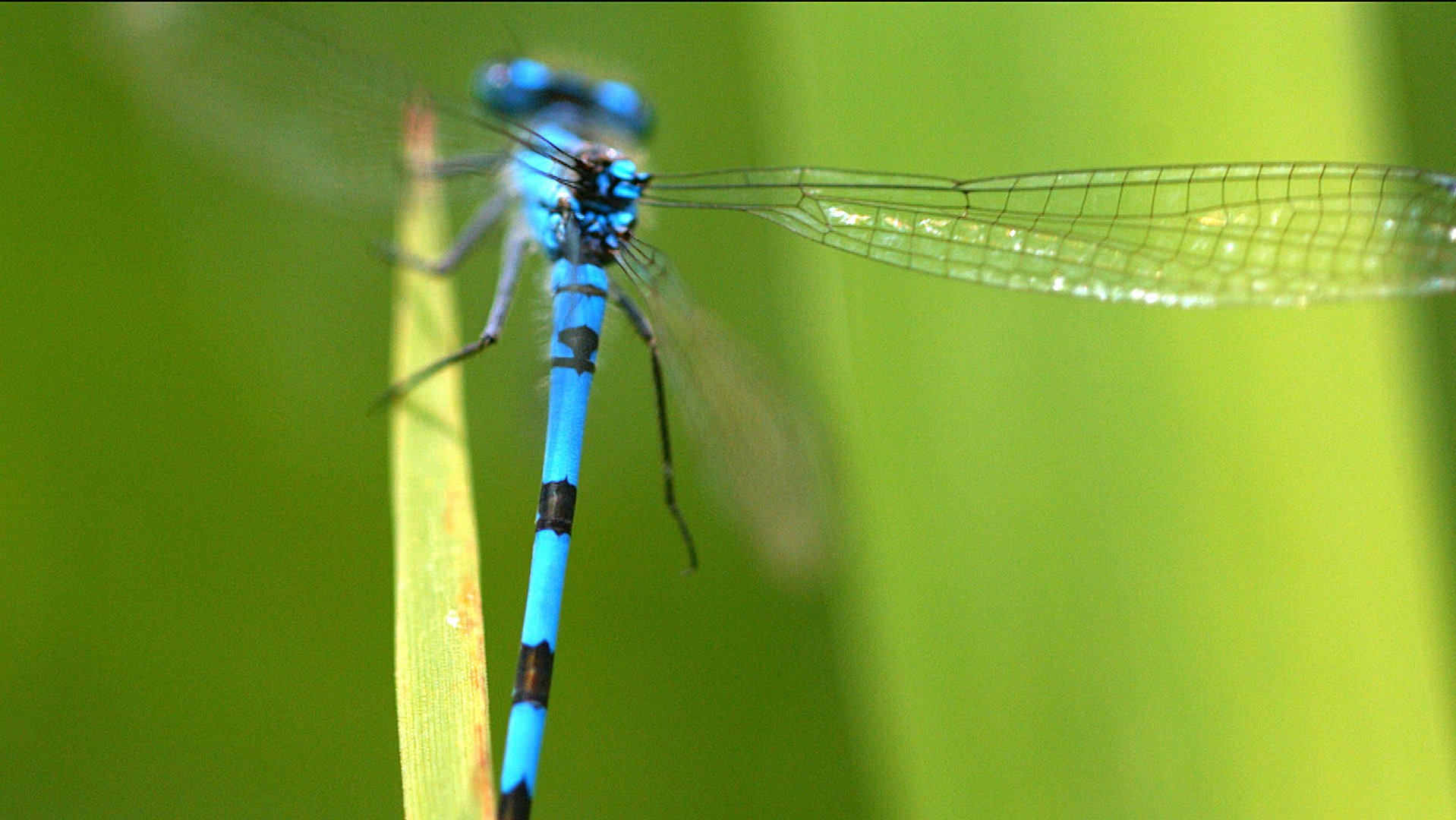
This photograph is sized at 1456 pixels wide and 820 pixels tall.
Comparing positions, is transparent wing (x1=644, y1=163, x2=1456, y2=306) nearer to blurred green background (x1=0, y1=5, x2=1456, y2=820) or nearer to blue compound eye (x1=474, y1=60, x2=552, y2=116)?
blurred green background (x1=0, y1=5, x2=1456, y2=820)

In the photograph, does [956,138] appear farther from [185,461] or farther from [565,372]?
[185,461]

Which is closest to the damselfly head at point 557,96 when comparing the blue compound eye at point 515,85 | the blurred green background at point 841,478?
the blue compound eye at point 515,85

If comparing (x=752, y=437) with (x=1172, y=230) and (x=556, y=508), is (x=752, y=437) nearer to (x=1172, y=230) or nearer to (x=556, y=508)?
(x=556, y=508)

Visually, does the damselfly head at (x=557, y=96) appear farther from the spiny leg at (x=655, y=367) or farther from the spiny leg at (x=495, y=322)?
the spiny leg at (x=655, y=367)

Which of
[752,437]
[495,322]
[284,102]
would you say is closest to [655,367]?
[495,322]

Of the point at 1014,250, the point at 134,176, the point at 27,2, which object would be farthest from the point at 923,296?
the point at 27,2
